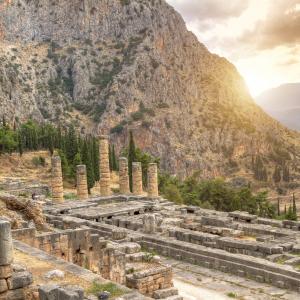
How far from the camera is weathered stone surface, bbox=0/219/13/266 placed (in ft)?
31.2

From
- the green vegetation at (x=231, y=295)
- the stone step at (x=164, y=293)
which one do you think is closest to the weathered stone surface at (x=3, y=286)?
the stone step at (x=164, y=293)

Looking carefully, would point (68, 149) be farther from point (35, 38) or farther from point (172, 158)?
point (35, 38)

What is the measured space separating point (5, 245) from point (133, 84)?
12440 cm

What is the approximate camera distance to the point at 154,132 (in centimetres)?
13062

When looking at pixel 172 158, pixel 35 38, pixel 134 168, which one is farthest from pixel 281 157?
pixel 134 168

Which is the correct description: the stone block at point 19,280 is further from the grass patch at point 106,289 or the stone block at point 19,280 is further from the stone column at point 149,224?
the stone column at point 149,224

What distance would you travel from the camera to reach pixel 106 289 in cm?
975

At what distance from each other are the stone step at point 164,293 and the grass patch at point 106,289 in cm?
393

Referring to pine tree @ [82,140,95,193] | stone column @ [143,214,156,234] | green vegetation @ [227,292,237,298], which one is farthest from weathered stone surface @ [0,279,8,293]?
pine tree @ [82,140,95,193]

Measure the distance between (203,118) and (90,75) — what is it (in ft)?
113

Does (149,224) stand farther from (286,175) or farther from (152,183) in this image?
(286,175)

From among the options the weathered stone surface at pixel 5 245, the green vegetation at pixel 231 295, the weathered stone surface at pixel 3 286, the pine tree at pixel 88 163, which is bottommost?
the green vegetation at pixel 231 295

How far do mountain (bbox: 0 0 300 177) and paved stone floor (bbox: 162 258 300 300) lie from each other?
101 m

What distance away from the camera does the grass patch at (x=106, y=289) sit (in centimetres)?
960
